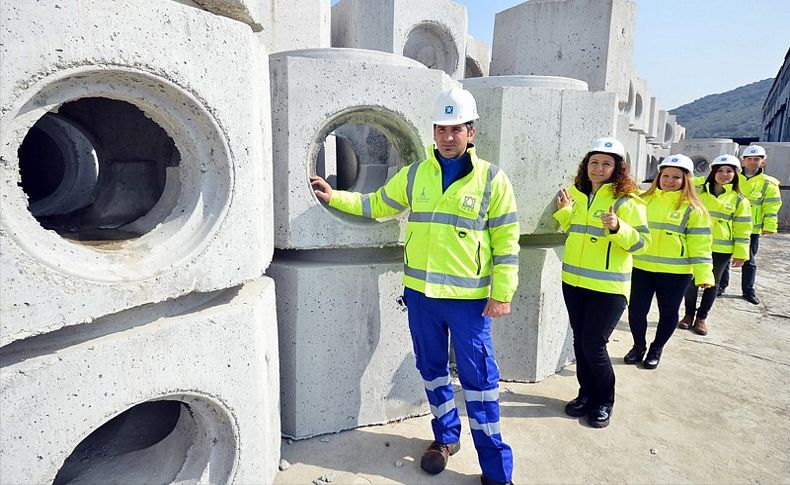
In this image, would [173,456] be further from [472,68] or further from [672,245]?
[472,68]

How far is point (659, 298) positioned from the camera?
409 centimetres

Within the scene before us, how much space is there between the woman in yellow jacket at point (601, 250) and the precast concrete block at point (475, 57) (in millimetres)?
5310

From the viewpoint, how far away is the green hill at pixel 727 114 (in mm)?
49938

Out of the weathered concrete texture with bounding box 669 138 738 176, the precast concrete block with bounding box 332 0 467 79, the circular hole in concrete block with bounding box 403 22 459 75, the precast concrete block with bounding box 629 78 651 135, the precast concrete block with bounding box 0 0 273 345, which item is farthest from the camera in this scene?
the weathered concrete texture with bounding box 669 138 738 176

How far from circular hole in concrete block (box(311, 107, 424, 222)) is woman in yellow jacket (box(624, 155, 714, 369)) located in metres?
2.20

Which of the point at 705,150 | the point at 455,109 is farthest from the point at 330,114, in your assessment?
the point at 705,150

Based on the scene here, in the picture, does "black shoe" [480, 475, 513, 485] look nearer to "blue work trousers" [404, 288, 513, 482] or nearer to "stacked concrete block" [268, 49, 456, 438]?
"blue work trousers" [404, 288, 513, 482]

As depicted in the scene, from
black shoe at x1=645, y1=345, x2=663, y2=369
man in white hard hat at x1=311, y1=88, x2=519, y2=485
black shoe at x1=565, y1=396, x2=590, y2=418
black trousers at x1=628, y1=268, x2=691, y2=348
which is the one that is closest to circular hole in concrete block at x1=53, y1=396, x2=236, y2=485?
man in white hard hat at x1=311, y1=88, x2=519, y2=485

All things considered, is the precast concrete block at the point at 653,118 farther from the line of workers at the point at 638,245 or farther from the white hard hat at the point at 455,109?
the white hard hat at the point at 455,109

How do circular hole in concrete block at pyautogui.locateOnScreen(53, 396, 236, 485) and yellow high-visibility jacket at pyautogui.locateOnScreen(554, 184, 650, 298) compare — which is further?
yellow high-visibility jacket at pyautogui.locateOnScreen(554, 184, 650, 298)

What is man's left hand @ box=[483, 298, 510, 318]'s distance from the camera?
7.83 ft

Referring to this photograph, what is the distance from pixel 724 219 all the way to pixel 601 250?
305 cm

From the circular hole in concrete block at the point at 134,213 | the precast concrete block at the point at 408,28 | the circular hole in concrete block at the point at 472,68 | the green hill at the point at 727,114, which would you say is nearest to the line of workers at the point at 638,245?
the circular hole in concrete block at the point at 134,213

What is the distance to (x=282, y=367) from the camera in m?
2.99
